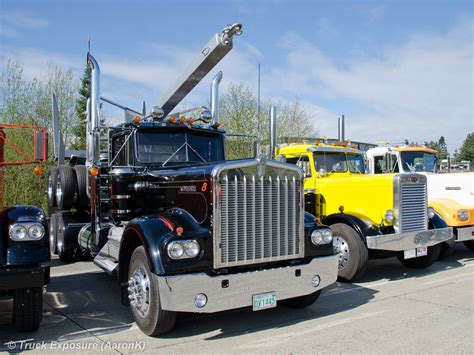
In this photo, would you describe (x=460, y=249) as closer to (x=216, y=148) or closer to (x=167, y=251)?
(x=216, y=148)

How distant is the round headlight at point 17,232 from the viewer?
4512mm

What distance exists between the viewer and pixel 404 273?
7801mm

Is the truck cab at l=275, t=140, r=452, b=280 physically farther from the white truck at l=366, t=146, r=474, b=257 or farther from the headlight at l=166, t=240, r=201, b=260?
the headlight at l=166, t=240, r=201, b=260

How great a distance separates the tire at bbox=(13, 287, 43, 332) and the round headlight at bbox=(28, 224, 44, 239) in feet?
1.71

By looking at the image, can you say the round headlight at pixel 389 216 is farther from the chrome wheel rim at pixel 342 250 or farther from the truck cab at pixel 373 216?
Result: the chrome wheel rim at pixel 342 250

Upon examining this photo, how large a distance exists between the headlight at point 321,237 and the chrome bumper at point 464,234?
14.0 feet

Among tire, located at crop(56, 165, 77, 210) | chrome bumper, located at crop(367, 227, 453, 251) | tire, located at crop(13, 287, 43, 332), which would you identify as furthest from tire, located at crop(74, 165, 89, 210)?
chrome bumper, located at crop(367, 227, 453, 251)

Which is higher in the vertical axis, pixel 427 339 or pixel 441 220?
pixel 441 220

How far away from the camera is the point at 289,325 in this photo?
195 inches

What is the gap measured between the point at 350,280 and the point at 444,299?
1376 mm

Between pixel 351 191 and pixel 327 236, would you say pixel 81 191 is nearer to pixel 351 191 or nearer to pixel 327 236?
pixel 351 191

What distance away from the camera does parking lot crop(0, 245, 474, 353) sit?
4301mm

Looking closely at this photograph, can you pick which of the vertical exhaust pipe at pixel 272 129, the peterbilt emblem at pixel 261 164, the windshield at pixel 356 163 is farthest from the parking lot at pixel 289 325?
the windshield at pixel 356 163

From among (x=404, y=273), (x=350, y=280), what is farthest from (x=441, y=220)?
(x=350, y=280)
